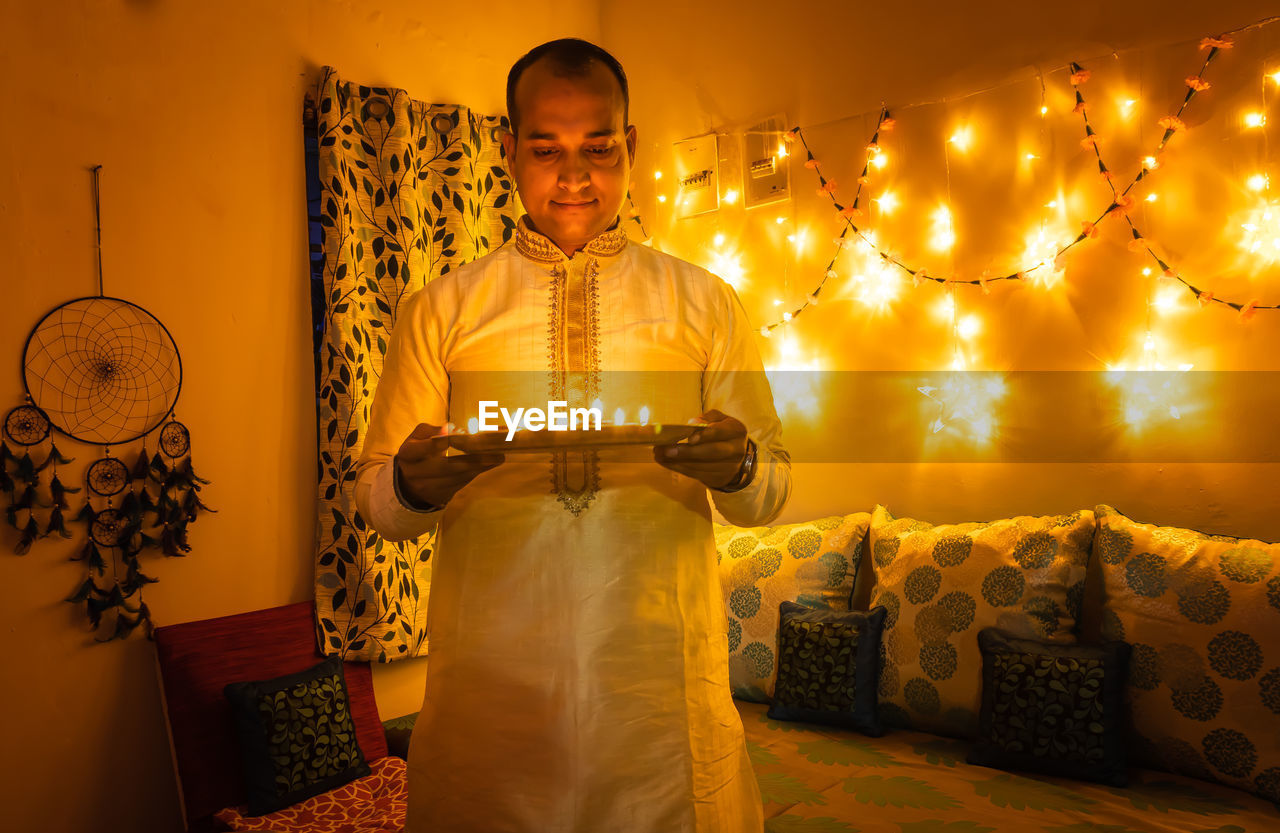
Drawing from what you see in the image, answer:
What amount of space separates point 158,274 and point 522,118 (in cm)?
172

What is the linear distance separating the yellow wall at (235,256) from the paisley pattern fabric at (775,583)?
0.91 feet

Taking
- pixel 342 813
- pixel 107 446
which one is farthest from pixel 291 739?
pixel 107 446

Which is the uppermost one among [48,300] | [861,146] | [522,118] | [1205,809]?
[861,146]

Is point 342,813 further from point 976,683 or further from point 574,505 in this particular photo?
point 976,683

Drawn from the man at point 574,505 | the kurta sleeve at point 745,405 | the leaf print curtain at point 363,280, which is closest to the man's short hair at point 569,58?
the man at point 574,505

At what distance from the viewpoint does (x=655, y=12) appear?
3.71 m

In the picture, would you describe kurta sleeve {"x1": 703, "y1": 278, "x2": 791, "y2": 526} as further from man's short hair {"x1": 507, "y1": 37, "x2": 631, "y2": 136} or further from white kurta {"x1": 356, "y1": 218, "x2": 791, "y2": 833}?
man's short hair {"x1": 507, "y1": 37, "x2": 631, "y2": 136}

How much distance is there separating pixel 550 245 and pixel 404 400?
33 cm

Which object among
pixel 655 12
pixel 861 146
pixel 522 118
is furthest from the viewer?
pixel 655 12

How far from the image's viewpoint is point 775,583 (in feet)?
8.96

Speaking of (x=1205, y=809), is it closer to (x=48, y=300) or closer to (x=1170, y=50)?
(x=1170, y=50)

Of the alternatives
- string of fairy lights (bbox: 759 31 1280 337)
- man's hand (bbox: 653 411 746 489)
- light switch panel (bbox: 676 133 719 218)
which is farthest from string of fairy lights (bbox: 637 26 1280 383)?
man's hand (bbox: 653 411 746 489)

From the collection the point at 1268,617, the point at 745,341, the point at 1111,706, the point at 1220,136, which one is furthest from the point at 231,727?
the point at 1220,136

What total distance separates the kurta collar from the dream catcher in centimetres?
164
